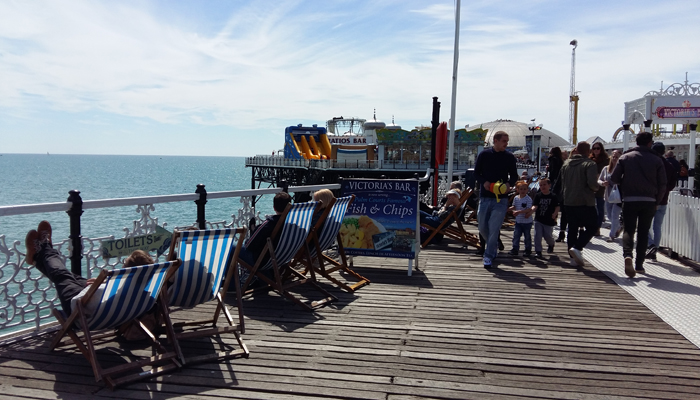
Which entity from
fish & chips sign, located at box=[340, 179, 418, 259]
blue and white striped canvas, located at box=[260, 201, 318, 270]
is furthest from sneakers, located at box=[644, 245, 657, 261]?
blue and white striped canvas, located at box=[260, 201, 318, 270]

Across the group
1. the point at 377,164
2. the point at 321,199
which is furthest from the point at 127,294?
the point at 377,164

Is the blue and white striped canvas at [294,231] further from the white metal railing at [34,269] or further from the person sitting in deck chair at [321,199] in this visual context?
the white metal railing at [34,269]

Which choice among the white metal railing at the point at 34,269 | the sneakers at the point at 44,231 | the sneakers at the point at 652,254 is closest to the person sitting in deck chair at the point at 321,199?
the white metal railing at the point at 34,269

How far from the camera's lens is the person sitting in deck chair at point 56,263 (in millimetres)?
3361

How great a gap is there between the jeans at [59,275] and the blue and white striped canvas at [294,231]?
156 cm

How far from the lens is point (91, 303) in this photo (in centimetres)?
300

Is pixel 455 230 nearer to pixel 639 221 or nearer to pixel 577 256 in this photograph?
pixel 577 256

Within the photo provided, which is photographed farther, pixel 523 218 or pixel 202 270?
pixel 523 218

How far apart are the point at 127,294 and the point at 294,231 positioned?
1794 mm

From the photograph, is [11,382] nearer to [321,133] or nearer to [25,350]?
[25,350]

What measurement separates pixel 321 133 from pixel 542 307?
157 ft

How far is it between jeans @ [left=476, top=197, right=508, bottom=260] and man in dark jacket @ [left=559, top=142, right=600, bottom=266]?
0.80m

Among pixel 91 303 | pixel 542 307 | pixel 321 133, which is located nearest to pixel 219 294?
pixel 91 303

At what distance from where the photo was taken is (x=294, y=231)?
182 inches
